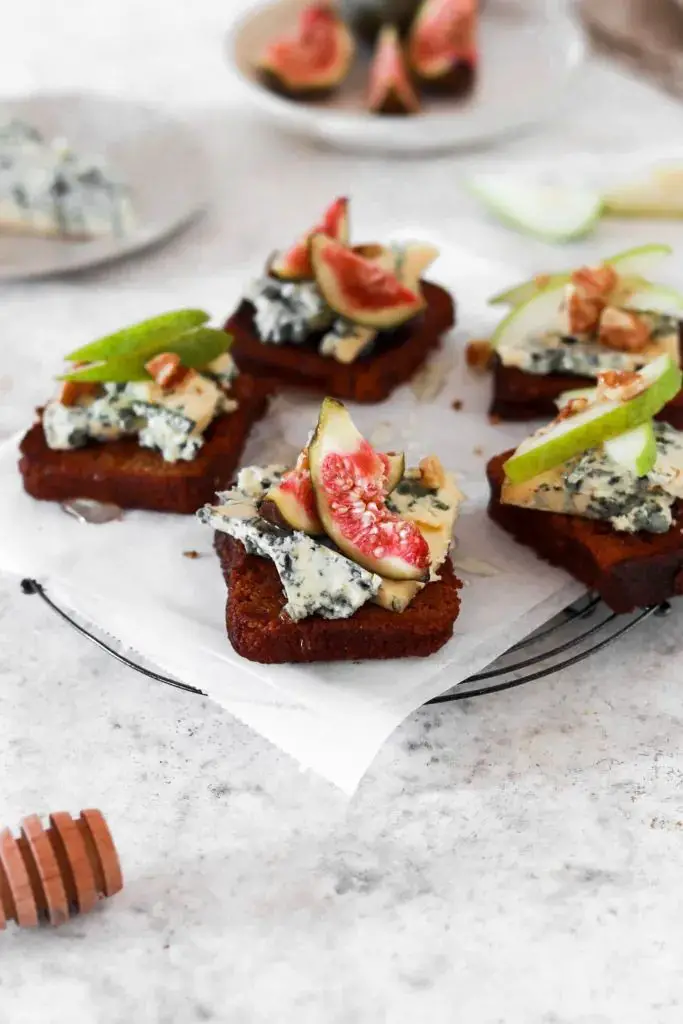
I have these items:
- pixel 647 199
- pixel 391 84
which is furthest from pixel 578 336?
pixel 391 84

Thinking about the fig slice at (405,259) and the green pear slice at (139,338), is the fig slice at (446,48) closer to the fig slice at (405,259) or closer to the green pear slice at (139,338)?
the fig slice at (405,259)

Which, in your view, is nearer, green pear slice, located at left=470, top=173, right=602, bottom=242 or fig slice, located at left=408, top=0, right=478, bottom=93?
green pear slice, located at left=470, top=173, right=602, bottom=242

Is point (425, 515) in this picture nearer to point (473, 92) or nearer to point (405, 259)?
point (405, 259)

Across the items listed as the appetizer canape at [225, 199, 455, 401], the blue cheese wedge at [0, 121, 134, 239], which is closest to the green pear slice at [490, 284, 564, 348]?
the appetizer canape at [225, 199, 455, 401]

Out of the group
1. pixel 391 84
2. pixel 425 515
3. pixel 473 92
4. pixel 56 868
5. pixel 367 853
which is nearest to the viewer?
pixel 56 868

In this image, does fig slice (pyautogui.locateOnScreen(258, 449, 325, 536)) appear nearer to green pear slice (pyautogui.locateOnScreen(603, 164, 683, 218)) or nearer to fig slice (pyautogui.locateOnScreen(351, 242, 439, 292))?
fig slice (pyautogui.locateOnScreen(351, 242, 439, 292))

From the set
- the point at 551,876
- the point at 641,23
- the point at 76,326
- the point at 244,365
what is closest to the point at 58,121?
the point at 76,326

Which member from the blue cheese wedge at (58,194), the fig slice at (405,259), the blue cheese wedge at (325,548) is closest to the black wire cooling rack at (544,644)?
the blue cheese wedge at (325,548)
